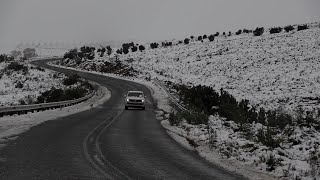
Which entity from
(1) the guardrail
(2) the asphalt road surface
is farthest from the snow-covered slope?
(2) the asphalt road surface

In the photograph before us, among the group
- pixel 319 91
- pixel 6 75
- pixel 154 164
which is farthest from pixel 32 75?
pixel 154 164

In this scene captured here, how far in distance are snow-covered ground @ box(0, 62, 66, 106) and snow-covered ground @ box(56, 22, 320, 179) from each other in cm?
1277

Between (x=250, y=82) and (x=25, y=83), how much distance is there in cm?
2760

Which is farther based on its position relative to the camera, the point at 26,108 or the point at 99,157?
the point at 26,108

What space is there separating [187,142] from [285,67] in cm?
3367

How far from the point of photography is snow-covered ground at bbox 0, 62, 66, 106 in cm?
4022

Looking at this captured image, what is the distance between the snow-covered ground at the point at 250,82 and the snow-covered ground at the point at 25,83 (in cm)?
1277

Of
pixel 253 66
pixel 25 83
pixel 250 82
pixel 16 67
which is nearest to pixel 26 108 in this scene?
pixel 250 82

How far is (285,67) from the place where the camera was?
142 ft

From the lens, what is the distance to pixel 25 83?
4906 centimetres

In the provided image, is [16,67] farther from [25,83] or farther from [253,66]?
[253,66]

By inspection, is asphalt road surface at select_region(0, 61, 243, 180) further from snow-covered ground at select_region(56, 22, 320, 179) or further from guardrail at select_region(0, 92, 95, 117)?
guardrail at select_region(0, 92, 95, 117)

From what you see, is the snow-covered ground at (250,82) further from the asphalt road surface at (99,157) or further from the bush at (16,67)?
Answer: the bush at (16,67)

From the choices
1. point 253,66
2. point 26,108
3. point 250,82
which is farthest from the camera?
point 253,66
